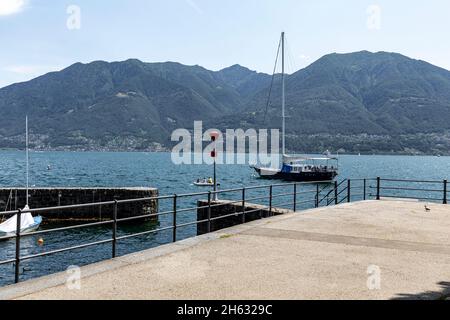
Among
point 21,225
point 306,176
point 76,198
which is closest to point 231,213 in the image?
point 21,225

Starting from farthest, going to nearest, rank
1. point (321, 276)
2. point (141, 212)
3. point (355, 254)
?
1. point (141, 212)
2. point (355, 254)
3. point (321, 276)

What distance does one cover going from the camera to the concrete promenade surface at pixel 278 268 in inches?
240

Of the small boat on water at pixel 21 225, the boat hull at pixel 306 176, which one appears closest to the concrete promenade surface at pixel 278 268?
the small boat on water at pixel 21 225

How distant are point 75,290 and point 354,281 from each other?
13.8 feet

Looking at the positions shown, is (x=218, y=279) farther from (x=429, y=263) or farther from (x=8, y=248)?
(x=8, y=248)

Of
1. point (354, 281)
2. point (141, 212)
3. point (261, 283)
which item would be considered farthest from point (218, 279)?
point (141, 212)

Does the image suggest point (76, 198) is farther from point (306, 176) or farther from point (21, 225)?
point (306, 176)

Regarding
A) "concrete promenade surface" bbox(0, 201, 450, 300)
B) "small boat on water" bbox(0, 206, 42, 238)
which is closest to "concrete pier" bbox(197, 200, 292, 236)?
"concrete promenade surface" bbox(0, 201, 450, 300)

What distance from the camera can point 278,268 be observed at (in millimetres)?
7484

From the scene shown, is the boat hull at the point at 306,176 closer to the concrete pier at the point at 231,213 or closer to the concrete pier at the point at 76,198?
the concrete pier at the point at 76,198

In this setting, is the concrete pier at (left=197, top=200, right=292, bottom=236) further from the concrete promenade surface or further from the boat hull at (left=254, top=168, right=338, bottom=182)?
the boat hull at (left=254, top=168, right=338, bottom=182)

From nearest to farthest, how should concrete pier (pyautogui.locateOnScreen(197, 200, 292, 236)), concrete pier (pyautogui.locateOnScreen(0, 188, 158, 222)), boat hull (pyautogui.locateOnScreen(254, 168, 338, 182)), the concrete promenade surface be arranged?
the concrete promenade surface < concrete pier (pyautogui.locateOnScreen(197, 200, 292, 236)) < concrete pier (pyautogui.locateOnScreen(0, 188, 158, 222)) < boat hull (pyautogui.locateOnScreen(254, 168, 338, 182))

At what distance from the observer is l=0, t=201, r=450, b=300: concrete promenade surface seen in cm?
609
